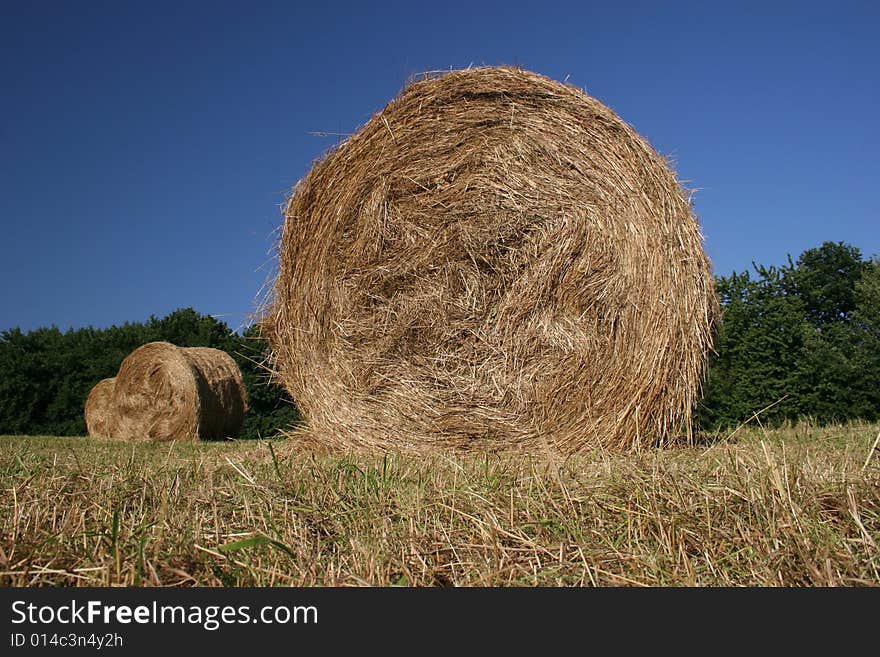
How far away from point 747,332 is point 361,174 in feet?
21.1

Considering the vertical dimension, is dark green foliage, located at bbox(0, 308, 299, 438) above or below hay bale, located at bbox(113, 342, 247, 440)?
above

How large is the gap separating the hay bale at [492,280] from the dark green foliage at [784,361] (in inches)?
182

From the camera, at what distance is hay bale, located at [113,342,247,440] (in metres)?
8.46

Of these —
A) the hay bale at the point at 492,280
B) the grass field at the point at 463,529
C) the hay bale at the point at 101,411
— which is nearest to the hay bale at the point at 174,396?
the hay bale at the point at 101,411

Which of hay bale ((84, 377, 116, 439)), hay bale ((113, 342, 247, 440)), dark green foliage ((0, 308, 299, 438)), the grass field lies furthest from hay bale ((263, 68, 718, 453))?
dark green foliage ((0, 308, 299, 438))

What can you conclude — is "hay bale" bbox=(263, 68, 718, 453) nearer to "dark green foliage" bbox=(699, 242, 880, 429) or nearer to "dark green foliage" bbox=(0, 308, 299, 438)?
"dark green foliage" bbox=(699, 242, 880, 429)

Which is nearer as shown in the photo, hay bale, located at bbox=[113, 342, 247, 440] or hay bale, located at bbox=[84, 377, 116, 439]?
hay bale, located at bbox=[113, 342, 247, 440]

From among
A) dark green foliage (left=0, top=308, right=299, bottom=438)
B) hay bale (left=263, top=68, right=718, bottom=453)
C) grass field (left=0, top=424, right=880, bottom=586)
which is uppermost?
dark green foliage (left=0, top=308, right=299, bottom=438)

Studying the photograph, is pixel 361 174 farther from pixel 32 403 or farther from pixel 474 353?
pixel 32 403

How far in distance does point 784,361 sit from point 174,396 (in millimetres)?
8221

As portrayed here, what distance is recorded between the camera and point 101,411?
931 centimetres

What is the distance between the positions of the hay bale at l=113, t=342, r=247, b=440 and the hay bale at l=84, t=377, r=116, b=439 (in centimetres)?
23

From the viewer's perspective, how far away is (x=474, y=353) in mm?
4516

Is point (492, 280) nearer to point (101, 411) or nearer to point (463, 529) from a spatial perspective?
point (463, 529)
